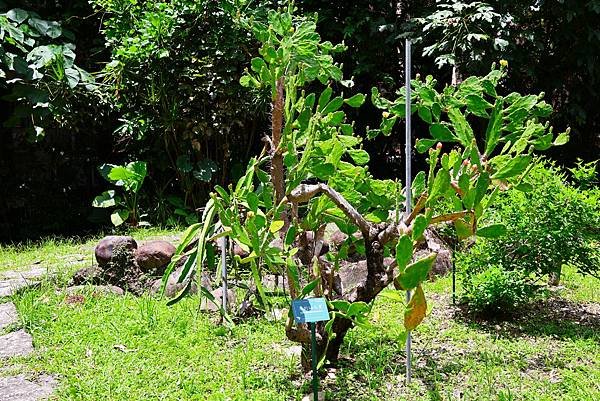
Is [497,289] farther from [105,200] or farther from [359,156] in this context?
[105,200]

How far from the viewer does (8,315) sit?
3.41 metres

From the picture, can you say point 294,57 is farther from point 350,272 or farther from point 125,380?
point 350,272

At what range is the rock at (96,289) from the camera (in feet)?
12.3

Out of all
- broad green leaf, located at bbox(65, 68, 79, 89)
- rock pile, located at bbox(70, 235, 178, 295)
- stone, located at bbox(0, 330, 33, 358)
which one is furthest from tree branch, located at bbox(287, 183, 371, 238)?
broad green leaf, located at bbox(65, 68, 79, 89)

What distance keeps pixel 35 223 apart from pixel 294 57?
15.3 feet

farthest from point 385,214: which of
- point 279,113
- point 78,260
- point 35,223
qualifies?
point 35,223

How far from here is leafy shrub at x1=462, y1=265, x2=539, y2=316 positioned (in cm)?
307

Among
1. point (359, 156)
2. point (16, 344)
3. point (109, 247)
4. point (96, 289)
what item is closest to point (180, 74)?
point (109, 247)

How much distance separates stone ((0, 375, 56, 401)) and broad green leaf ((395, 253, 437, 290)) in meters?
1.43

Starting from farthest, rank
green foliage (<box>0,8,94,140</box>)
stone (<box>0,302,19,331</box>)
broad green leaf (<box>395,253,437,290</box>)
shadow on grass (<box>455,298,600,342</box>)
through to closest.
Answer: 1. green foliage (<box>0,8,94,140</box>)
2. stone (<box>0,302,19,331</box>)
3. shadow on grass (<box>455,298,600,342</box>)
4. broad green leaf (<box>395,253,437,290</box>)

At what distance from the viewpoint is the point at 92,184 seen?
688cm

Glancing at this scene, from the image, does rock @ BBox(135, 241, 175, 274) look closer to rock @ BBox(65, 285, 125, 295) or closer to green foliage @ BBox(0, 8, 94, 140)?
rock @ BBox(65, 285, 125, 295)

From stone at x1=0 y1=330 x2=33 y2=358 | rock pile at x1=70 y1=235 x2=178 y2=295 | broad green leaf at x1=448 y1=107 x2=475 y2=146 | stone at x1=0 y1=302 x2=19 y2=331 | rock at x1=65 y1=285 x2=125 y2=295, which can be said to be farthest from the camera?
rock pile at x1=70 y1=235 x2=178 y2=295

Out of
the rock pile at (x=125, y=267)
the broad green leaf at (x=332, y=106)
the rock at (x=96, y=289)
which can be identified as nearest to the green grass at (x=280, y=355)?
the rock at (x=96, y=289)
